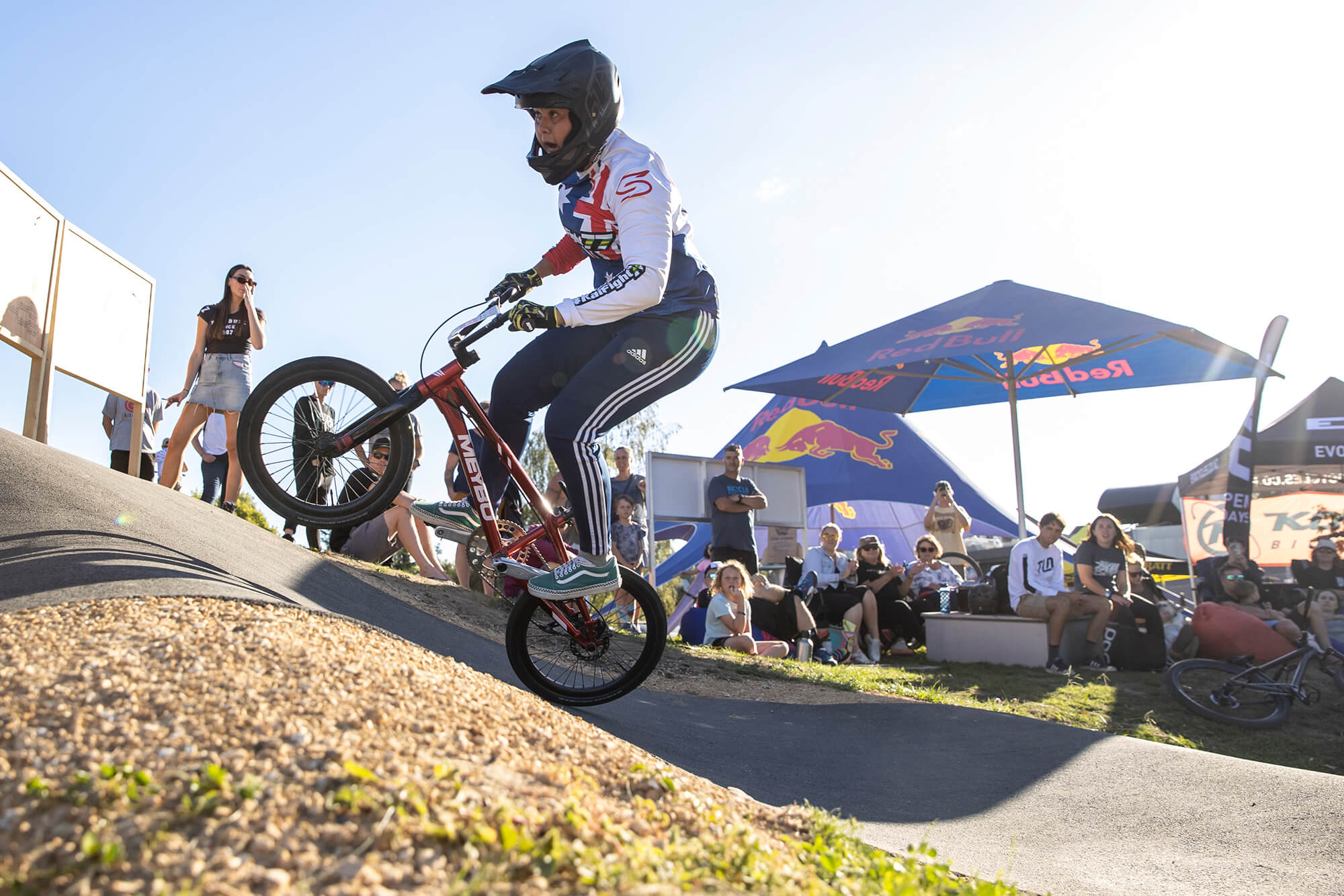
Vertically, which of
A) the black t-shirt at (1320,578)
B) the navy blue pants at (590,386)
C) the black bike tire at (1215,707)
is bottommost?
the black bike tire at (1215,707)

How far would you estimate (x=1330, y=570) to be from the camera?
8.51 meters

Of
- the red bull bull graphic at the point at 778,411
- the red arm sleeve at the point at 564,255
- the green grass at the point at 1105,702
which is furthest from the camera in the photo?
the red bull bull graphic at the point at 778,411

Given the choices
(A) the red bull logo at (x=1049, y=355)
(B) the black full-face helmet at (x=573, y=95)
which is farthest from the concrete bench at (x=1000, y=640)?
(B) the black full-face helmet at (x=573, y=95)

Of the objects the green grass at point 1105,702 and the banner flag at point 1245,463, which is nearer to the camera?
the green grass at point 1105,702

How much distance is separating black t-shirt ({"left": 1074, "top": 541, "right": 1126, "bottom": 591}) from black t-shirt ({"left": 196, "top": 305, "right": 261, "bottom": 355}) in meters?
7.37

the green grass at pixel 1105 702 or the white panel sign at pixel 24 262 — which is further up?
the white panel sign at pixel 24 262

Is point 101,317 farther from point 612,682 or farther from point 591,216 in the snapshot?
point 612,682

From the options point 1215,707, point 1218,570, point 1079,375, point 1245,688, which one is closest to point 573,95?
point 1215,707

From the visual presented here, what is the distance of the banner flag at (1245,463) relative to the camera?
9.61 metres

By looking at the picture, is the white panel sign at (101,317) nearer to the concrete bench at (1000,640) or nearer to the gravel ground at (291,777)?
the gravel ground at (291,777)

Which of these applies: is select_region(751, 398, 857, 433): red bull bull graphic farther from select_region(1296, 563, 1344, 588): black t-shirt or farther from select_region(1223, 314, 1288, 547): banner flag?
select_region(1296, 563, 1344, 588): black t-shirt

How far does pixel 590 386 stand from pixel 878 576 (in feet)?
21.2

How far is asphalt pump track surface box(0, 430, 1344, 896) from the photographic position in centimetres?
289

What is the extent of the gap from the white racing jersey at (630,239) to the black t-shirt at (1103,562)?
592 centimetres
